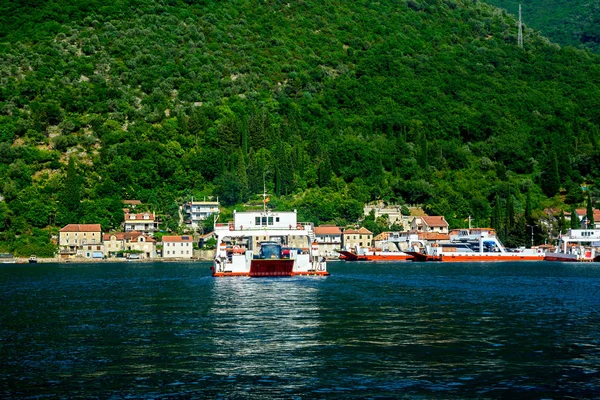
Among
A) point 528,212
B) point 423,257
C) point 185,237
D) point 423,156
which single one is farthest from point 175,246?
point 528,212

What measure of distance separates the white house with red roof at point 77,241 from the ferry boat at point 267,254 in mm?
66498

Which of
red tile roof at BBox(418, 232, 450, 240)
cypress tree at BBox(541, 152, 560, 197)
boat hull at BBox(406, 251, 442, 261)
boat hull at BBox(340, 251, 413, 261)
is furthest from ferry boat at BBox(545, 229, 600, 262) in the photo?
cypress tree at BBox(541, 152, 560, 197)

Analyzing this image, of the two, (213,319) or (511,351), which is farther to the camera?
(213,319)

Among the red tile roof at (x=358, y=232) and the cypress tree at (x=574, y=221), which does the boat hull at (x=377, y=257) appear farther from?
the cypress tree at (x=574, y=221)

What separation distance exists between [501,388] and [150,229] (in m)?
140

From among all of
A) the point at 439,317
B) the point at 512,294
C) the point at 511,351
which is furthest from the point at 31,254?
the point at 511,351

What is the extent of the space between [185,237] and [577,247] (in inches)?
2735

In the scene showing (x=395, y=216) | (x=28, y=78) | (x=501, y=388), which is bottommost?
(x=501, y=388)

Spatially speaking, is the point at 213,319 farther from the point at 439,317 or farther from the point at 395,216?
the point at 395,216

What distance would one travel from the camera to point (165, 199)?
170 meters

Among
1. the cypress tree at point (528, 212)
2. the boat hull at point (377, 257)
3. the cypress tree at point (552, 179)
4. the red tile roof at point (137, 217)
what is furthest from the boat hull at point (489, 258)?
the red tile roof at point (137, 217)

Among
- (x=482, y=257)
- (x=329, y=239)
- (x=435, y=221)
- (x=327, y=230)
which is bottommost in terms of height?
(x=482, y=257)

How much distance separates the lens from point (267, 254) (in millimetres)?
87000

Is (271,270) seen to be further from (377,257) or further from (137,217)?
(137,217)
